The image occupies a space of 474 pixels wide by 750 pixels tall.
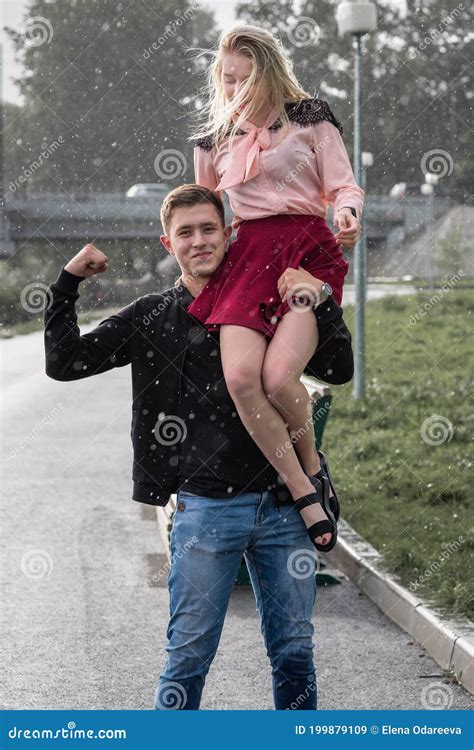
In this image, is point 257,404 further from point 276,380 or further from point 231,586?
point 231,586

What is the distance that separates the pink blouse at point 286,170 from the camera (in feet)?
11.5

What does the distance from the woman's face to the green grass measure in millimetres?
3125

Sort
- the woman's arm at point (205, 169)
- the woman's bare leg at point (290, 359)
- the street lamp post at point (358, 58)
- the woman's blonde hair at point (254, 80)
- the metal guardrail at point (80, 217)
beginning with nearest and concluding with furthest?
the woman's bare leg at point (290, 359)
the woman's blonde hair at point (254, 80)
the woman's arm at point (205, 169)
the street lamp post at point (358, 58)
the metal guardrail at point (80, 217)

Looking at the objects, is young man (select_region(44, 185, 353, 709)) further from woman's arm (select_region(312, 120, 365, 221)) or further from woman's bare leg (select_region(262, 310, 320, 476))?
woman's arm (select_region(312, 120, 365, 221))

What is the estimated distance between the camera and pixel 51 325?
3.37 m

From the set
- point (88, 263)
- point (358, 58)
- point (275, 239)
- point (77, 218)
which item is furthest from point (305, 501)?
point (77, 218)

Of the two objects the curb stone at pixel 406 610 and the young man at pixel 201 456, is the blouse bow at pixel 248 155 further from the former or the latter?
the curb stone at pixel 406 610

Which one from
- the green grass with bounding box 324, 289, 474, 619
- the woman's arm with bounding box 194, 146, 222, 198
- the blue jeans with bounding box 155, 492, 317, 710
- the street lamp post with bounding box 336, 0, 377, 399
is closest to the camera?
the blue jeans with bounding box 155, 492, 317, 710

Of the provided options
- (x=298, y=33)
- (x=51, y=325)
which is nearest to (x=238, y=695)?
(x=51, y=325)

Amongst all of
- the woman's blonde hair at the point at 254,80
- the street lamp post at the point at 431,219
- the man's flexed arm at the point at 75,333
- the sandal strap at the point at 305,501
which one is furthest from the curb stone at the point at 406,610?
the street lamp post at the point at 431,219

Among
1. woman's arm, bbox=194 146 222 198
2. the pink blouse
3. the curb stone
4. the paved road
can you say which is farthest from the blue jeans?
the curb stone

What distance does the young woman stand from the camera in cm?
330

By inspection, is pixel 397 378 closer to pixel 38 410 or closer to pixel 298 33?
pixel 38 410
